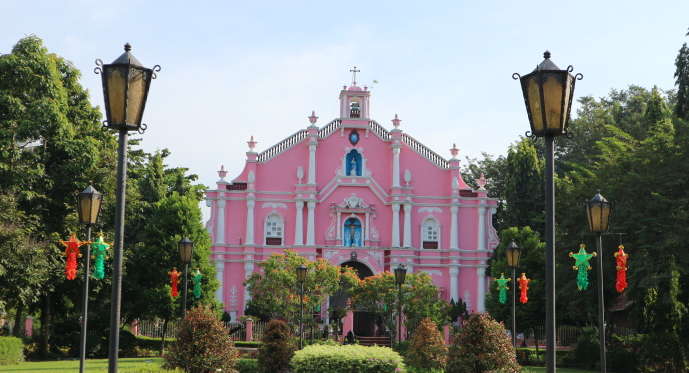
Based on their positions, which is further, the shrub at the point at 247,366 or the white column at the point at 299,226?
the white column at the point at 299,226

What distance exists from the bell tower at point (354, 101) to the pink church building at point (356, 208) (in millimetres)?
53

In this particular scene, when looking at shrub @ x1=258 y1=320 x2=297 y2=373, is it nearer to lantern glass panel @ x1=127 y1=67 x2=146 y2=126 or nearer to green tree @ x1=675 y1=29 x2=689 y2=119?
lantern glass panel @ x1=127 y1=67 x2=146 y2=126

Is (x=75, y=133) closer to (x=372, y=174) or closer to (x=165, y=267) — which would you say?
(x=165, y=267)

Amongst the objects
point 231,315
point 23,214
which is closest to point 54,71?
point 23,214

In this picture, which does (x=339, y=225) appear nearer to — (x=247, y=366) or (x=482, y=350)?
(x=247, y=366)

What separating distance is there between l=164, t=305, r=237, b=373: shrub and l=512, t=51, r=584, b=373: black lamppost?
8978 millimetres

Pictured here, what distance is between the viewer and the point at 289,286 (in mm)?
34094

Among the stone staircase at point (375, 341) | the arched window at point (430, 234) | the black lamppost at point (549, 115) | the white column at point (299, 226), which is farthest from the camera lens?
the arched window at point (430, 234)

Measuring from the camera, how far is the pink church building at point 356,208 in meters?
41.1

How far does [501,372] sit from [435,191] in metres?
28.3

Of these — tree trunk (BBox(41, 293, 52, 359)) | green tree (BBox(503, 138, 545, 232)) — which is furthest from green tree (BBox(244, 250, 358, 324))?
green tree (BBox(503, 138, 545, 232))

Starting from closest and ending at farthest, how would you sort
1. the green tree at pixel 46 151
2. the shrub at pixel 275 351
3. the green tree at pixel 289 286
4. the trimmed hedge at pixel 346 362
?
1. the trimmed hedge at pixel 346 362
2. the shrub at pixel 275 351
3. the green tree at pixel 46 151
4. the green tree at pixel 289 286

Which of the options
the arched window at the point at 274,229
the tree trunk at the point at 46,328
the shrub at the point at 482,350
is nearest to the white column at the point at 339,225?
the arched window at the point at 274,229

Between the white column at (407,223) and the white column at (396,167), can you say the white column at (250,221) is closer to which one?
the white column at (396,167)
